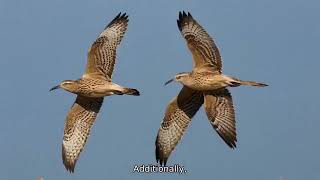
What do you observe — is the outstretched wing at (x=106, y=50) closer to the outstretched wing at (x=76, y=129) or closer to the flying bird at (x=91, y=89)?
the flying bird at (x=91, y=89)

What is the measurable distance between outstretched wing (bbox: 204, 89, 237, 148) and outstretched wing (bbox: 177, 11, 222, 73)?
0.59 metres

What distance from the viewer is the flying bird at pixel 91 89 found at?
19219 mm

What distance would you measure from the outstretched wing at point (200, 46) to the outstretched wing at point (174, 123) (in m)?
1.15

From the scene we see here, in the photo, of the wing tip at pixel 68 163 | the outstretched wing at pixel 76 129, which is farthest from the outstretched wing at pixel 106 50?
the wing tip at pixel 68 163

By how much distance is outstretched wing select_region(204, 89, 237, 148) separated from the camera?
62.3 ft

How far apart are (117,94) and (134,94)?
0.38 metres

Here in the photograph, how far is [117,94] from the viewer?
62.5ft

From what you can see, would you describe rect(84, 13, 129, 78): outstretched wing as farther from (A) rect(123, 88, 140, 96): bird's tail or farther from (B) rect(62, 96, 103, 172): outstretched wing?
(B) rect(62, 96, 103, 172): outstretched wing

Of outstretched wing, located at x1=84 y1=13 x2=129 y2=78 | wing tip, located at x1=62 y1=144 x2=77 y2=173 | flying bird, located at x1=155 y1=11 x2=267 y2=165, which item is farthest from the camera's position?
wing tip, located at x1=62 y1=144 x2=77 y2=173

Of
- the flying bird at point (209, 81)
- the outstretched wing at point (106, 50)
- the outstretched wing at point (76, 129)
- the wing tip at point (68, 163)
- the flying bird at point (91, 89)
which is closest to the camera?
the flying bird at point (209, 81)

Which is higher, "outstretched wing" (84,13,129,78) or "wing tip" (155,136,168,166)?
"outstretched wing" (84,13,129,78)

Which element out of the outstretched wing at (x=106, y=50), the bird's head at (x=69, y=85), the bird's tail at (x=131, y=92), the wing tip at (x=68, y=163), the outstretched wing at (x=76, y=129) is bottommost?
the wing tip at (x=68, y=163)

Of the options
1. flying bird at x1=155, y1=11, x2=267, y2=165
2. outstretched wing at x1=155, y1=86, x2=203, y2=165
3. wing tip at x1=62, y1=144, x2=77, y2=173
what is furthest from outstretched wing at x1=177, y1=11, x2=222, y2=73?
wing tip at x1=62, y1=144, x2=77, y2=173

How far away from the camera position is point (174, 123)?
2008 cm
